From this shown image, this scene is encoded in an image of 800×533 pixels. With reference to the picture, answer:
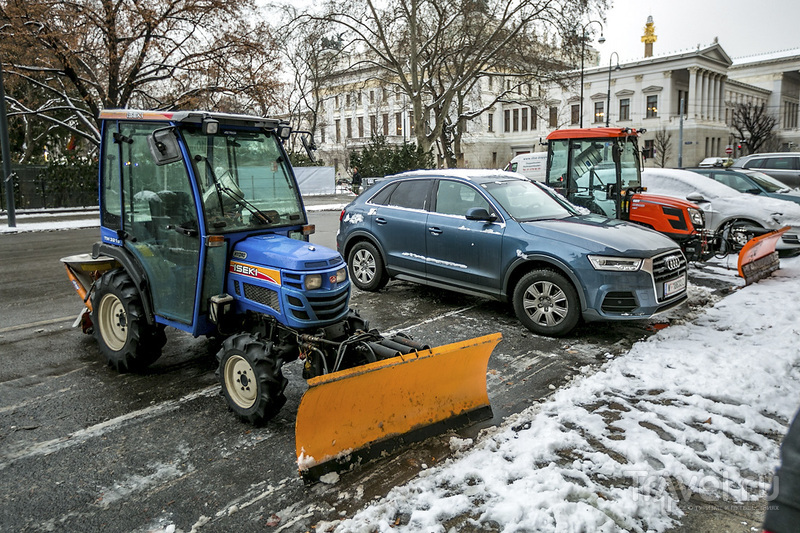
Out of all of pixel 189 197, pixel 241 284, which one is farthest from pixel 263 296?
pixel 189 197

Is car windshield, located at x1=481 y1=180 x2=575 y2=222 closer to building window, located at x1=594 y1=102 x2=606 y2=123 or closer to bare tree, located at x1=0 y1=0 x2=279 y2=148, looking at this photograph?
bare tree, located at x1=0 y1=0 x2=279 y2=148

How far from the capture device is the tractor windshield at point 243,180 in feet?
15.6

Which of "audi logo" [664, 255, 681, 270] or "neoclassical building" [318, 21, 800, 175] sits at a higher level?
"neoclassical building" [318, 21, 800, 175]

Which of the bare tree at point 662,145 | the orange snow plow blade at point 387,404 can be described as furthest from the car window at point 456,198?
the bare tree at point 662,145

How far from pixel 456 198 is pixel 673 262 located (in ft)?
9.34

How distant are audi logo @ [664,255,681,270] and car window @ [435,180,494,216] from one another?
2.26 m

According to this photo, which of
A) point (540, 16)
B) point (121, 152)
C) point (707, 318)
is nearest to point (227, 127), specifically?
point (121, 152)

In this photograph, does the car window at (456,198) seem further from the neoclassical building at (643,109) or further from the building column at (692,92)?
the building column at (692,92)

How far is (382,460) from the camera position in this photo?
157 inches

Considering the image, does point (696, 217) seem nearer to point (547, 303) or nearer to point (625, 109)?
point (547, 303)

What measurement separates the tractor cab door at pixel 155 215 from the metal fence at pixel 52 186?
23.9m

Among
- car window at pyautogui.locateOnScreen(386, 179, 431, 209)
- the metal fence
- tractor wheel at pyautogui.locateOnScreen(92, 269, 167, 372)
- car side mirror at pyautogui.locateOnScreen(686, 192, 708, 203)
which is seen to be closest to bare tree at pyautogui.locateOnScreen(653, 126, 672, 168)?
car side mirror at pyautogui.locateOnScreen(686, 192, 708, 203)

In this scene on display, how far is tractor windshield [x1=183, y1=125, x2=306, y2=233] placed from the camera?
4754 millimetres

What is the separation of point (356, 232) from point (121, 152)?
4289mm
